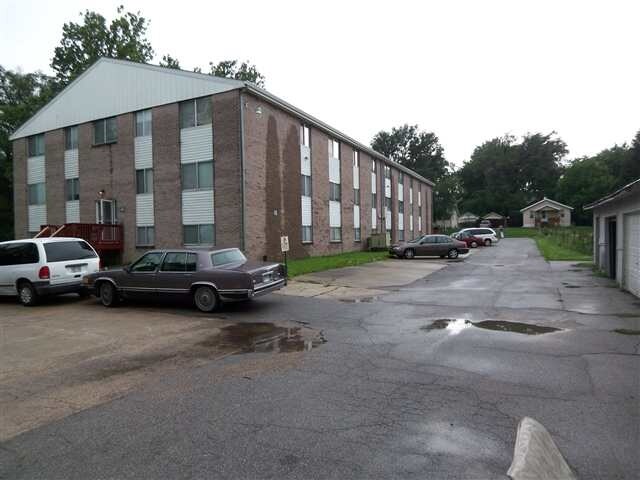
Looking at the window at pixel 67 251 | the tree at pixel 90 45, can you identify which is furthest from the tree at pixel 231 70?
the window at pixel 67 251

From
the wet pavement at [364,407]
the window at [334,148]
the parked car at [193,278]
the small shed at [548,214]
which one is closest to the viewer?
the wet pavement at [364,407]

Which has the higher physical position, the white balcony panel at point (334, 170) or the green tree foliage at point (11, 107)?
the green tree foliage at point (11, 107)

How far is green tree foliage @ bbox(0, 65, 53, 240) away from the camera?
33.3 metres

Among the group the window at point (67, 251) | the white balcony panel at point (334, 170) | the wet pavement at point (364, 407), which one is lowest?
the wet pavement at point (364, 407)

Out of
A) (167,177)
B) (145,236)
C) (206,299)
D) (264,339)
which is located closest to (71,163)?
(145,236)

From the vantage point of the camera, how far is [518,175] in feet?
A: 254

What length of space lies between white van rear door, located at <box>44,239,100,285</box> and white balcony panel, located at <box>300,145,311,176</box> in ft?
44.2

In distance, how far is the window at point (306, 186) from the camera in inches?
929

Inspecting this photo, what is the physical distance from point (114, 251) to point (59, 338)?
1587cm

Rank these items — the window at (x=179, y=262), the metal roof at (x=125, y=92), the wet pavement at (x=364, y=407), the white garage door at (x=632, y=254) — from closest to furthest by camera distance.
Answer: the wet pavement at (x=364, y=407)
the window at (x=179, y=262)
the white garage door at (x=632, y=254)
the metal roof at (x=125, y=92)

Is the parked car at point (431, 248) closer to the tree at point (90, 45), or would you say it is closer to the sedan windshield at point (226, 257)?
the sedan windshield at point (226, 257)

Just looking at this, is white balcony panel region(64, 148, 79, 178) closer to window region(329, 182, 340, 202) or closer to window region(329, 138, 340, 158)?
window region(329, 182, 340, 202)

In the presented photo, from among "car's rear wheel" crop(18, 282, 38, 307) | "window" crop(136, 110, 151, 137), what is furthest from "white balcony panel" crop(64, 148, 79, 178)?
"car's rear wheel" crop(18, 282, 38, 307)

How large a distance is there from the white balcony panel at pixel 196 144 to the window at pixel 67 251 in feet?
28.2
